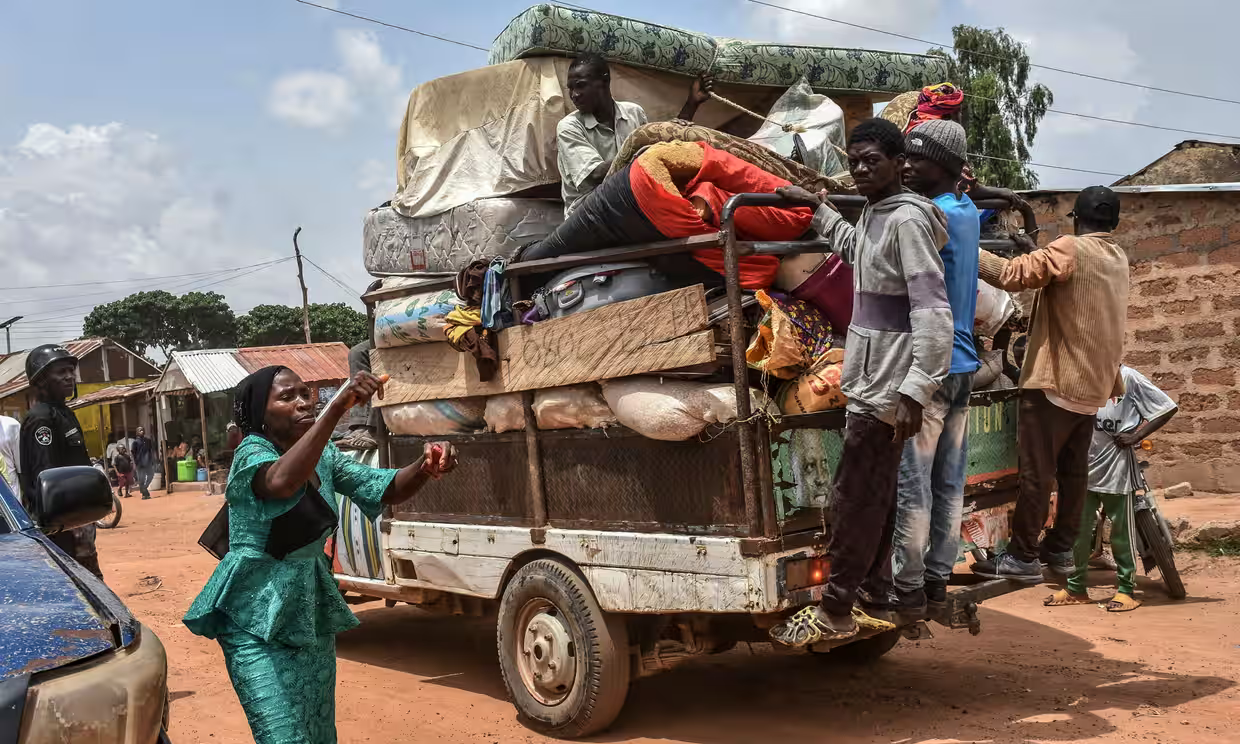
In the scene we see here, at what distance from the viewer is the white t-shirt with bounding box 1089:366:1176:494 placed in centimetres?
702

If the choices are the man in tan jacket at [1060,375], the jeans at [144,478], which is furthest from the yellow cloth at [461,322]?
the jeans at [144,478]

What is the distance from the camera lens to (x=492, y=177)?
5520mm

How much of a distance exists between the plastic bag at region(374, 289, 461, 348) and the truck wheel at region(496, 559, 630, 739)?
1.27m

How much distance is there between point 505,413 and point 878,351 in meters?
1.99

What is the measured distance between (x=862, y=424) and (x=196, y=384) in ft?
79.3

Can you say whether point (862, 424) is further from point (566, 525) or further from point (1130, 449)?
point (1130, 449)

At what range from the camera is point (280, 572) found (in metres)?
3.14

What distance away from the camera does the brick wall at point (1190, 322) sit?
9695 millimetres

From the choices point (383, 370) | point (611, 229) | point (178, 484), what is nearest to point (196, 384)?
point (178, 484)

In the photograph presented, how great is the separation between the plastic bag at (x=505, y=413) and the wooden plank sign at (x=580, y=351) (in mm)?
55

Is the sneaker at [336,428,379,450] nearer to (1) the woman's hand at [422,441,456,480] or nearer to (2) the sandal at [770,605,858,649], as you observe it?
(1) the woman's hand at [422,441,456,480]

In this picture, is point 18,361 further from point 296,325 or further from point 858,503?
point 858,503

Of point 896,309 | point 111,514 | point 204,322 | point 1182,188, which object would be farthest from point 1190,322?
point 204,322

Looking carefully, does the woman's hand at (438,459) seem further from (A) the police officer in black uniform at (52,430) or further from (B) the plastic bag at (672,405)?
(A) the police officer in black uniform at (52,430)
